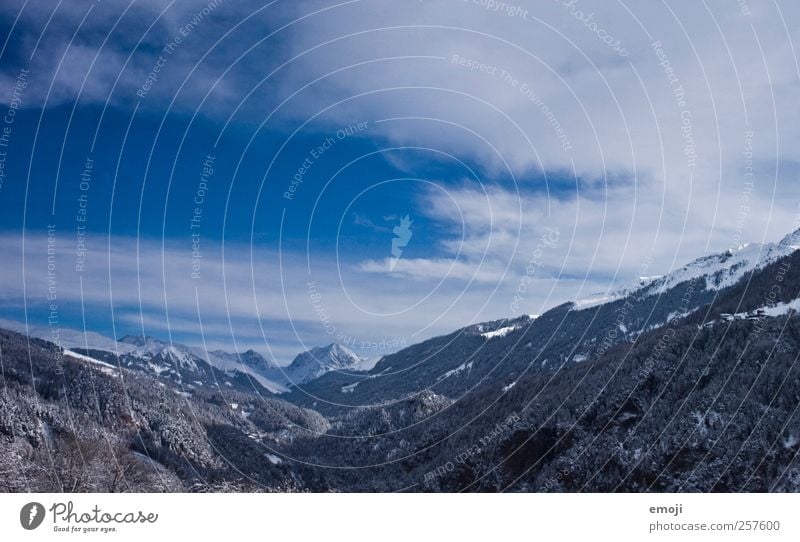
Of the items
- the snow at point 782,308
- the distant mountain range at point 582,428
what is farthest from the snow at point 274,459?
the snow at point 782,308

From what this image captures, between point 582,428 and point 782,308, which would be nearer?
point 582,428

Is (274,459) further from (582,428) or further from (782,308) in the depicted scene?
(782,308)

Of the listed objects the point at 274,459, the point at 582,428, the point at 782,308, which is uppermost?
the point at 782,308

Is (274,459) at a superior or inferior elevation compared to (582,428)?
inferior

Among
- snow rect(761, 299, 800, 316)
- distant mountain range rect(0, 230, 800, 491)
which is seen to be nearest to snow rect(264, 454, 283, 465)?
distant mountain range rect(0, 230, 800, 491)

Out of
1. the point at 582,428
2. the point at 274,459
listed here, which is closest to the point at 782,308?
the point at 582,428

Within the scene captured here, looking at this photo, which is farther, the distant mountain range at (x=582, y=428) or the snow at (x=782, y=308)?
the snow at (x=782, y=308)

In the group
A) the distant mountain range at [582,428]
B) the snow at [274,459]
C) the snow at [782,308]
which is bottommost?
the snow at [274,459]

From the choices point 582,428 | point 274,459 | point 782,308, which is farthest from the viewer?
point 274,459

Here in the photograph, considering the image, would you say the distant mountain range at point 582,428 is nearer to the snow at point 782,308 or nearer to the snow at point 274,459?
the snow at point 782,308

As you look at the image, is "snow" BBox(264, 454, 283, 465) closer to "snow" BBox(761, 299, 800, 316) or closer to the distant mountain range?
the distant mountain range

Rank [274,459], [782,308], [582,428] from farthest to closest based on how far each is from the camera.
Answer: [274,459] < [782,308] < [582,428]

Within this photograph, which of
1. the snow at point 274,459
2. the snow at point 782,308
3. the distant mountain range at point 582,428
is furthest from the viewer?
the snow at point 274,459
